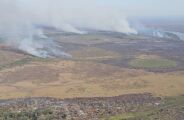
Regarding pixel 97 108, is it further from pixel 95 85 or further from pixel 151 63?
pixel 151 63

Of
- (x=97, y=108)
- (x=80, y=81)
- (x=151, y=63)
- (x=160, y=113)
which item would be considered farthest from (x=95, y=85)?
(x=151, y=63)

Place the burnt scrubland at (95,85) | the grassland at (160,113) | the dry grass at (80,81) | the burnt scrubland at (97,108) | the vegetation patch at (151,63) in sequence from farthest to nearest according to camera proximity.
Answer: the vegetation patch at (151,63) < the dry grass at (80,81) < the burnt scrubland at (95,85) < the burnt scrubland at (97,108) < the grassland at (160,113)

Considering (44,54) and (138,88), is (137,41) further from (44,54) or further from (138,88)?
(138,88)

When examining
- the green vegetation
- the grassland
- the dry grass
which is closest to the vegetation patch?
the green vegetation

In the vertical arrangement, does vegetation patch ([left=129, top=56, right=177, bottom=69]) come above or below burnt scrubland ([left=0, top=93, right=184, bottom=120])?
above

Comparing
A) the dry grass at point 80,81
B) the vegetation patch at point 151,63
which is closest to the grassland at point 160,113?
the dry grass at point 80,81

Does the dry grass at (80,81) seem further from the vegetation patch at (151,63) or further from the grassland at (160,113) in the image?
the grassland at (160,113)

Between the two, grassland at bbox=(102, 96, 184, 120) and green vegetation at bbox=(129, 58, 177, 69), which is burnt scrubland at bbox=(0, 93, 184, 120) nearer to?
grassland at bbox=(102, 96, 184, 120)

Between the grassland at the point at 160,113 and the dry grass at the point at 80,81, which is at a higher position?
the dry grass at the point at 80,81
